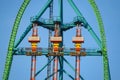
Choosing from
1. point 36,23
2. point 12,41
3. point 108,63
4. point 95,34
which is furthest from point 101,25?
point 12,41

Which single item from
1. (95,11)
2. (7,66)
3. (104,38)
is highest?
(95,11)

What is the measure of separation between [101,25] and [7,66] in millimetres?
17466

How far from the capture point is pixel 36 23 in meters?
71.9

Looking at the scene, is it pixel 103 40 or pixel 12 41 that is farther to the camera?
pixel 12 41

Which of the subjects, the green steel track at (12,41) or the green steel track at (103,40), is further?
the green steel track at (12,41)

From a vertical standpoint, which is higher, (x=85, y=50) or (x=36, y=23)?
(x=36, y=23)

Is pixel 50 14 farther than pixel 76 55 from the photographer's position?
Yes

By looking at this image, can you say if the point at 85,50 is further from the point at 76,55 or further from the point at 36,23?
the point at 36,23

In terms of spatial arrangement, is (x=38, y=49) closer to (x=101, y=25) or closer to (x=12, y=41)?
(x=12, y=41)

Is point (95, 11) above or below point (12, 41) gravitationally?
above

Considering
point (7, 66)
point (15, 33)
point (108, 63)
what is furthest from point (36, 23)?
point (108, 63)

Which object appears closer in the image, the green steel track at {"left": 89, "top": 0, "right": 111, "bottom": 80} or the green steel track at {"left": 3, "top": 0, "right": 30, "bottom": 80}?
the green steel track at {"left": 89, "top": 0, "right": 111, "bottom": 80}

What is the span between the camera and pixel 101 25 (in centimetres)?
7181

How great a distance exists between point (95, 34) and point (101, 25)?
6.01 ft
